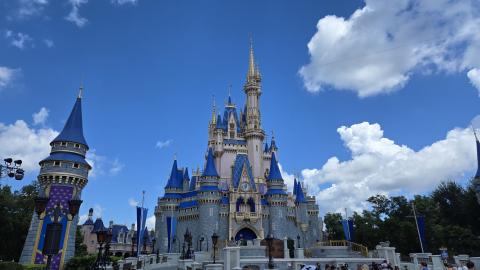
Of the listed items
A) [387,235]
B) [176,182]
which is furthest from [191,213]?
[387,235]

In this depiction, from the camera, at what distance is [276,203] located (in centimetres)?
5366

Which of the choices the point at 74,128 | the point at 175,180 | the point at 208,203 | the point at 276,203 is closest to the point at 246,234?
the point at 276,203

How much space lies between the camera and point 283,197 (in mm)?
54438

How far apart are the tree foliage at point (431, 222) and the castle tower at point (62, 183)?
37.9 metres

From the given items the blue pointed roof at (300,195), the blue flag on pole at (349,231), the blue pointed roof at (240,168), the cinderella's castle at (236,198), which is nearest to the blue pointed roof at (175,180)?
the cinderella's castle at (236,198)

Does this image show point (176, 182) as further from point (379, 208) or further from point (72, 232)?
point (379, 208)

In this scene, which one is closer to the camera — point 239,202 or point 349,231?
point 349,231

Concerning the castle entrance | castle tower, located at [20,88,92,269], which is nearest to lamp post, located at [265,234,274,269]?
castle tower, located at [20,88,92,269]

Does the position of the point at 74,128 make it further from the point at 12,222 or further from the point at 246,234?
the point at 246,234

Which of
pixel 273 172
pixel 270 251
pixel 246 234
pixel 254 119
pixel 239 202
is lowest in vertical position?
pixel 270 251

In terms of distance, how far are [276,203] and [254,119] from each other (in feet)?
57.4

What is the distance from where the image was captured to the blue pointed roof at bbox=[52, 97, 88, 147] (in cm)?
3781

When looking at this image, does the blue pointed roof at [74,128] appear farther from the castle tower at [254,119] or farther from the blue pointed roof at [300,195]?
the blue pointed roof at [300,195]

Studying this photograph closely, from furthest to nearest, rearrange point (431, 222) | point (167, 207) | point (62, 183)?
point (167, 207) < point (431, 222) < point (62, 183)
